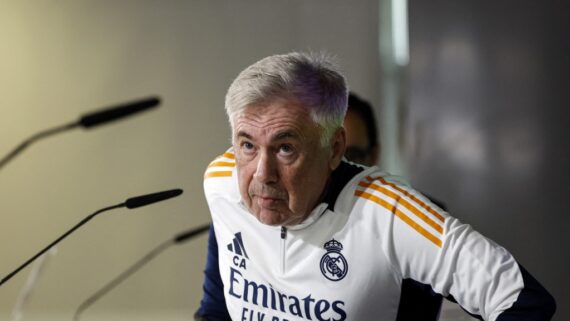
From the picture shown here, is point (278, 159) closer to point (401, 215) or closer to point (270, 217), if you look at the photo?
point (270, 217)

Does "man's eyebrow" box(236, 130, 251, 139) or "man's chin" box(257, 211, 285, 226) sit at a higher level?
"man's eyebrow" box(236, 130, 251, 139)

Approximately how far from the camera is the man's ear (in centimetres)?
101

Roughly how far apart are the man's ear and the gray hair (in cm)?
5

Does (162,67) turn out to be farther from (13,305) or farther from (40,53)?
(13,305)

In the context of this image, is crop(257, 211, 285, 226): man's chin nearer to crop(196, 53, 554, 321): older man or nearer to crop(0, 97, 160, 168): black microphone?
crop(196, 53, 554, 321): older man

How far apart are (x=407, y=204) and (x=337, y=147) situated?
0.51ft

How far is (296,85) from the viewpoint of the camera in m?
0.92

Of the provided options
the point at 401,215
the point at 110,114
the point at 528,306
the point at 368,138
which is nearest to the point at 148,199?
the point at 110,114

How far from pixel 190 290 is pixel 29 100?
0.86 meters

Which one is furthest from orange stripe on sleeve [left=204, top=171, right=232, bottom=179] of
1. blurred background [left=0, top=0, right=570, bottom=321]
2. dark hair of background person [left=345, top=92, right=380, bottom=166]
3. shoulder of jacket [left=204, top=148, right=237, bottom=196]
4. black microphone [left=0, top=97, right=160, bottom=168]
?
blurred background [left=0, top=0, right=570, bottom=321]

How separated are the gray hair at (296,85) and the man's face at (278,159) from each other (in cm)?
1

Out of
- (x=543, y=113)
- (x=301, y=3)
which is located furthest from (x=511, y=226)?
(x=301, y=3)

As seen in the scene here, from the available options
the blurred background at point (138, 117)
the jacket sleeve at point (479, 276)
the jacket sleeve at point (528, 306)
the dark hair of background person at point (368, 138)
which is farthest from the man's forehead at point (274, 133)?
the blurred background at point (138, 117)

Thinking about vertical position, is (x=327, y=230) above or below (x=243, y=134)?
below
